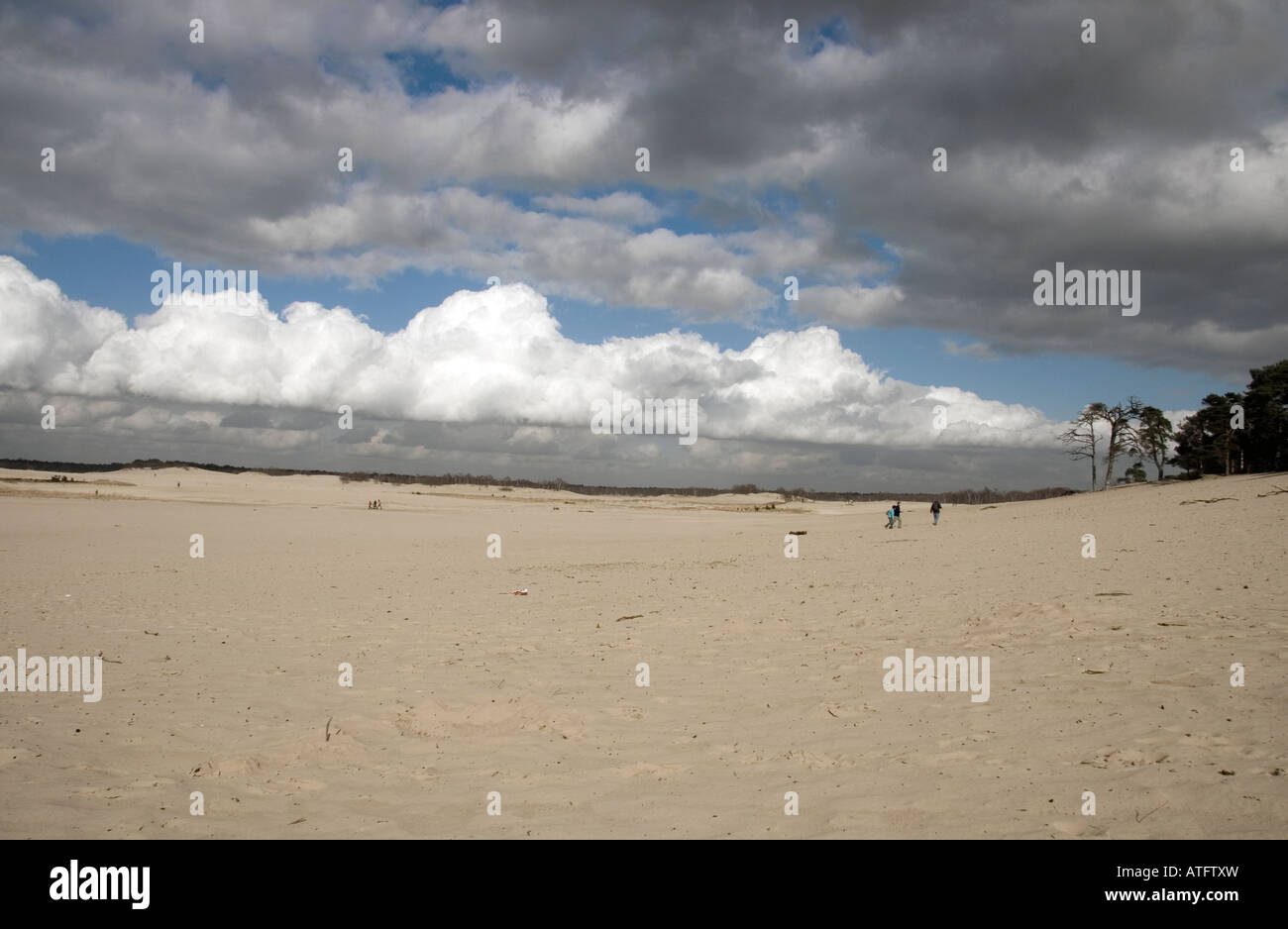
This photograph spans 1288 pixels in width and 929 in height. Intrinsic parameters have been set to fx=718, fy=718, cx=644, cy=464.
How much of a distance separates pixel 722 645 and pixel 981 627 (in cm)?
433

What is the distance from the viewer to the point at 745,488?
175500 mm

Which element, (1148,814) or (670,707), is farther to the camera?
(670,707)

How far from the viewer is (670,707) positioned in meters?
8.87

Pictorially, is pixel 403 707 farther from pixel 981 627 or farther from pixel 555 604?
pixel 981 627

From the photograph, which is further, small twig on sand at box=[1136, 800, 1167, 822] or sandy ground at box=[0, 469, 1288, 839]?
sandy ground at box=[0, 469, 1288, 839]

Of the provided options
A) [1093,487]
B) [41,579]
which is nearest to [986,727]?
[41,579]

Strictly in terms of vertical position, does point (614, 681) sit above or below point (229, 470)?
below

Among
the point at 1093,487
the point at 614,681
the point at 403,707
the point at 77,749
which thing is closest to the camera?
the point at 77,749

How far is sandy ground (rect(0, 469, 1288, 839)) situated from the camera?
5762mm

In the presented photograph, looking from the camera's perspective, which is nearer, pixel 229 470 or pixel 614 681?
pixel 614 681

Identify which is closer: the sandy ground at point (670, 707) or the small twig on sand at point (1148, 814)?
the small twig on sand at point (1148, 814)

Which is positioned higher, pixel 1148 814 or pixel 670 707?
pixel 1148 814

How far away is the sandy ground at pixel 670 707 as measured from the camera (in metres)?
5.76
